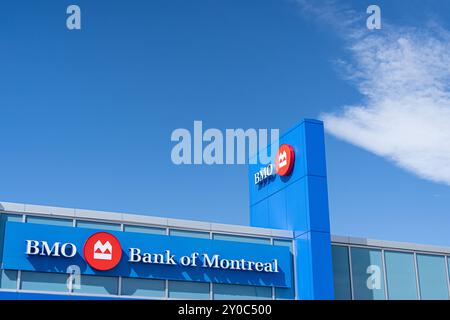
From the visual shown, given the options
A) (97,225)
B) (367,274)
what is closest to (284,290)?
(367,274)

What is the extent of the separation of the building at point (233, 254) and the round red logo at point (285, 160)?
44 millimetres

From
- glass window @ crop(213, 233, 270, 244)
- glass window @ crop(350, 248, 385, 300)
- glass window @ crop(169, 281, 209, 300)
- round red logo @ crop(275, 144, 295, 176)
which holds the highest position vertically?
round red logo @ crop(275, 144, 295, 176)

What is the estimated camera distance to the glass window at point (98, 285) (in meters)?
23.5

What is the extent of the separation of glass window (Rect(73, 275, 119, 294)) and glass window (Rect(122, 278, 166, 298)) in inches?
14.7

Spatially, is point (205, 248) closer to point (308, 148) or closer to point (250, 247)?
point (250, 247)

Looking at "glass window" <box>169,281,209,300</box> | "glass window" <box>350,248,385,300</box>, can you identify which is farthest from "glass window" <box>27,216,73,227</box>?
"glass window" <box>350,248,385,300</box>

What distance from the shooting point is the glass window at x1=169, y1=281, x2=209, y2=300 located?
24984mm

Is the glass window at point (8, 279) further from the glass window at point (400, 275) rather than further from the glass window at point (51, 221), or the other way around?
the glass window at point (400, 275)

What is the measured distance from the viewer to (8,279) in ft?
73.8

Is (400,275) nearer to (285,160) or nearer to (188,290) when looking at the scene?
(285,160)

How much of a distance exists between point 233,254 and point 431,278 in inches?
399

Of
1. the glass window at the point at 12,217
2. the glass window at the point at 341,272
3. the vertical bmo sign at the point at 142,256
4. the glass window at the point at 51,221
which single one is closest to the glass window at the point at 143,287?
the vertical bmo sign at the point at 142,256

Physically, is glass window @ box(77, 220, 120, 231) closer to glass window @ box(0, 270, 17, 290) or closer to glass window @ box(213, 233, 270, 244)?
glass window @ box(0, 270, 17, 290)
